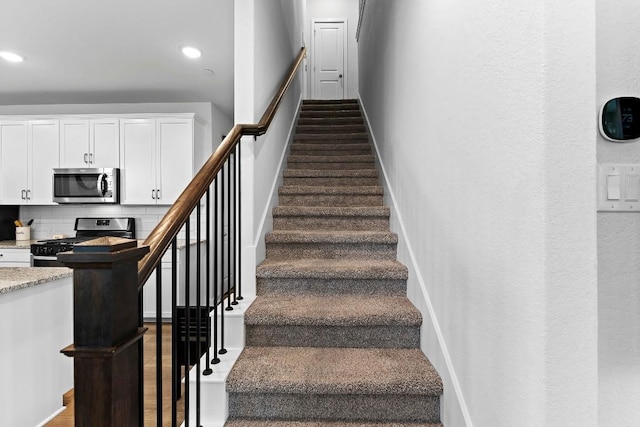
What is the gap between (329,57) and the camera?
6184mm

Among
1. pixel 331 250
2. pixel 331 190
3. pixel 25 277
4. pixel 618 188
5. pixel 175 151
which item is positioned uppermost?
pixel 175 151

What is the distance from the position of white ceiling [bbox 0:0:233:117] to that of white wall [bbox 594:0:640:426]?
257 centimetres

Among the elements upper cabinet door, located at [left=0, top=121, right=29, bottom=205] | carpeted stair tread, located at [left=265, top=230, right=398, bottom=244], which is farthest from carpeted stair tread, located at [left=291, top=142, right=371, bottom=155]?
upper cabinet door, located at [left=0, top=121, right=29, bottom=205]

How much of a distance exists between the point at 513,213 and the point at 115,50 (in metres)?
3.67

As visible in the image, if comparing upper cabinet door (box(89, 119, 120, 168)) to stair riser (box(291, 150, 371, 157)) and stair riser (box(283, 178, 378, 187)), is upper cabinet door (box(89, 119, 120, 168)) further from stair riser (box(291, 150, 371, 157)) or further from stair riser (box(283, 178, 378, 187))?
stair riser (box(283, 178, 378, 187))

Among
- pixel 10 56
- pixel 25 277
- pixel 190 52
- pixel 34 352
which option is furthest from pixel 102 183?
pixel 34 352

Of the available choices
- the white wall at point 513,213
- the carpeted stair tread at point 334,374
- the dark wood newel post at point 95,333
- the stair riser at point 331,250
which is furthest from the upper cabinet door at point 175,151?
the dark wood newel post at point 95,333

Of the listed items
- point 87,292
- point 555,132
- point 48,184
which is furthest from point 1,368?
point 48,184

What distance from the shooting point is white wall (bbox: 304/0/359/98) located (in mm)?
6156

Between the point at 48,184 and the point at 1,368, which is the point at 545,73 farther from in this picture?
the point at 48,184

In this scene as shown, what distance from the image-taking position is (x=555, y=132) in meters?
0.77

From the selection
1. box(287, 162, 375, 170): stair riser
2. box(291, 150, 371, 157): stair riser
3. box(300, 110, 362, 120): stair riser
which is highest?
box(300, 110, 362, 120): stair riser

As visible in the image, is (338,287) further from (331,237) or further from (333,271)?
(331,237)

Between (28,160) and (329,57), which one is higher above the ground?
(329,57)
